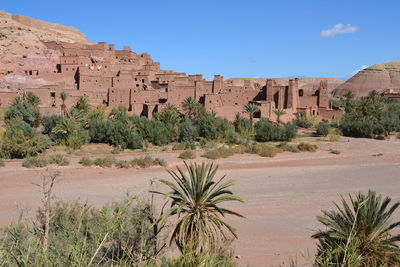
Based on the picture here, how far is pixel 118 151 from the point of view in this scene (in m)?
23.2

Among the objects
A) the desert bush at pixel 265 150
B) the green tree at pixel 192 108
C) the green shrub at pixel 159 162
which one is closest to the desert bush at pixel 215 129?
the green tree at pixel 192 108

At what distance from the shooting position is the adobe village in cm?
630

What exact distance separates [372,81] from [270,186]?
222 ft

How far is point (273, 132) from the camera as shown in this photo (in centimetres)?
2820

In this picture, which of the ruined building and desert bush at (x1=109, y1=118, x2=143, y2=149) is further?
the ruined building

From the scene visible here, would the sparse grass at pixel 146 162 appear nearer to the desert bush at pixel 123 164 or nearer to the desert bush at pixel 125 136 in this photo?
the desert bush at pixel 123 164

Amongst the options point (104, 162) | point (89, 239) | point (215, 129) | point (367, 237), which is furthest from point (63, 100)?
point (367, 237)

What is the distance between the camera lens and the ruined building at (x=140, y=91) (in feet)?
95.9

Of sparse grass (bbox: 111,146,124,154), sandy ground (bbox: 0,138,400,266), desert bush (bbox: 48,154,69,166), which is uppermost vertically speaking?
sparse grass (bbox: 111,146,124,154)

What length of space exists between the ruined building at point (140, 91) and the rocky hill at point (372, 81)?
40724 millimetres

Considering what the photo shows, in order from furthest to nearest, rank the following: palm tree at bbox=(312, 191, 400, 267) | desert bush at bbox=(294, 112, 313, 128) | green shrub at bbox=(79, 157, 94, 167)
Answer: desert bush at bbox=(294, 112, 313, 128) < green shrub at bbox=(79, 157, 94, 167) < palm tree at bbox=(312, 191, 400, 267)

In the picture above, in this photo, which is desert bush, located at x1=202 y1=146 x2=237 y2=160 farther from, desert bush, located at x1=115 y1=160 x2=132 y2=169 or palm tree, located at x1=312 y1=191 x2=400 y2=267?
palm tree, located at x1=312 y1=191 x2=400 y2=267

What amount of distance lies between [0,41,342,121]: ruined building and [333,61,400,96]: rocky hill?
40.7 meters

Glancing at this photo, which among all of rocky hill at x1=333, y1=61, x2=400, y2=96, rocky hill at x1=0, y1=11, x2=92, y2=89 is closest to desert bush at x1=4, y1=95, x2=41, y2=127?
rocky hill at x1=0, y1=11, x2=92, y2=89
